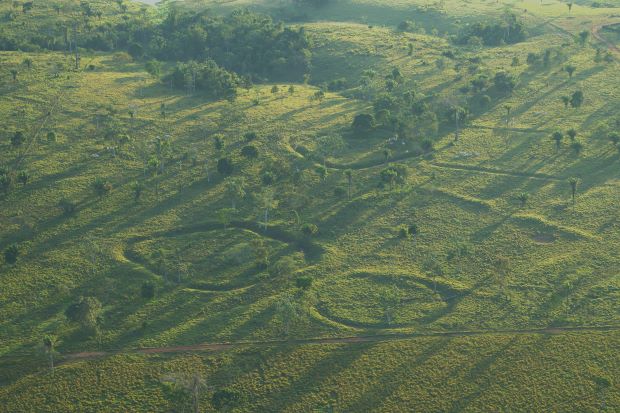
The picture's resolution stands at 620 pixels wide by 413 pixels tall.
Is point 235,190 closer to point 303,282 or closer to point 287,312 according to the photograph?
point 303,282

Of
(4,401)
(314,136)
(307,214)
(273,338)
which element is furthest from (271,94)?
(4,401)

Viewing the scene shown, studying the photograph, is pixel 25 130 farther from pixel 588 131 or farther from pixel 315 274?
pixel 588 131

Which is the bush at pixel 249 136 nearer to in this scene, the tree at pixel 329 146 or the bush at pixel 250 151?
the bush at pixel 250 151

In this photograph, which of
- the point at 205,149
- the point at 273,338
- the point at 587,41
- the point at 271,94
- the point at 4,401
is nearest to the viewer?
the point at 4,401

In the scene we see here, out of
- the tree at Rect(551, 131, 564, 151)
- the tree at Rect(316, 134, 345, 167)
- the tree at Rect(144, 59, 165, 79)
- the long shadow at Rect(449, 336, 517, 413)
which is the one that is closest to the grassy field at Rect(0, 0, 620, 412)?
the long shadow at Rect(449, 336, 517, 413)

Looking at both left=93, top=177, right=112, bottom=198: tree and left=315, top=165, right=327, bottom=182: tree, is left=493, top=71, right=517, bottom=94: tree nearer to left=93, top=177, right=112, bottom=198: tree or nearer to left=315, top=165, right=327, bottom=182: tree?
left=315, top=165, right=327, bottom=182: tree

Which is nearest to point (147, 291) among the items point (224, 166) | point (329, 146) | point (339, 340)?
point (339, 340)

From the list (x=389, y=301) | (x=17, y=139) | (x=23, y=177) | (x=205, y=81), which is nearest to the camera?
(x=389, y=301)
